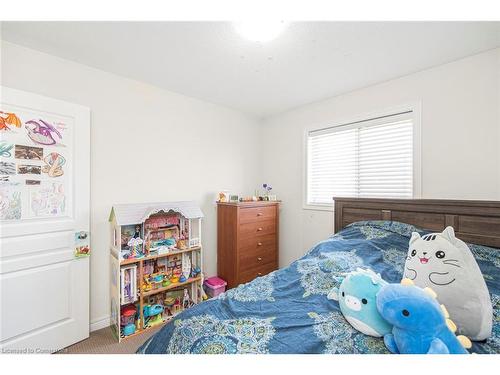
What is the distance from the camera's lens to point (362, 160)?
2486 mm

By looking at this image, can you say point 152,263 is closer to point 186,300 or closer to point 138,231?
point 138,231

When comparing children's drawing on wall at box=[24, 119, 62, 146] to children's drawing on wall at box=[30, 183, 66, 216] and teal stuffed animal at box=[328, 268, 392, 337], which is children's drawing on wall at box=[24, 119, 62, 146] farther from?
teal stuffed animal at box=[328, 268, 392, 337]

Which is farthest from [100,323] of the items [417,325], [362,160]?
[362,160]

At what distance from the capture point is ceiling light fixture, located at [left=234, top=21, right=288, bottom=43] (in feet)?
4.72

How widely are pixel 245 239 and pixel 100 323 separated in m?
1.61

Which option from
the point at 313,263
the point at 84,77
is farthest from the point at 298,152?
the point at 84,77

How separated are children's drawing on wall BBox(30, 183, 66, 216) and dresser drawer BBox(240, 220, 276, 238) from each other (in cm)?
171

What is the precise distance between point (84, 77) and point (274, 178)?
243 centimetres

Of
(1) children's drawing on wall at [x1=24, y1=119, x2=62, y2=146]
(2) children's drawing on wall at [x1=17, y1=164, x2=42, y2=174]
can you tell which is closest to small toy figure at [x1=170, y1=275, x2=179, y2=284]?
(2) children's drawing on wall at [x1=17, y1=164, x2=42, y2=174]

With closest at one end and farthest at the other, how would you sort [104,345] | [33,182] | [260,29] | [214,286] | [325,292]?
1. [325,292]
2. [260,29]
3. [33,182]
4. [104,345]
5. [214,286]

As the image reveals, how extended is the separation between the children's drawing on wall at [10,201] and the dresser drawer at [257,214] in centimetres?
191

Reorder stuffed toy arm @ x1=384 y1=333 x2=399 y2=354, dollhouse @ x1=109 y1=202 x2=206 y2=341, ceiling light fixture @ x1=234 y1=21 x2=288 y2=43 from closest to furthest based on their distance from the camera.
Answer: stuffed toy arm @ x1=384 y1=333 x2=399 y2=354 → ceiling light fixture @ x1=234 y1=21 x2=288 y2=43 → dollhouse @ x1=109 y1=202 x2=206 y2=341
